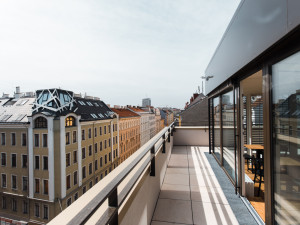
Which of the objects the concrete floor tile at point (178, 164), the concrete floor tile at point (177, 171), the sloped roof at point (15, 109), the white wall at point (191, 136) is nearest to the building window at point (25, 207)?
the sloped roof at point (15, 109)

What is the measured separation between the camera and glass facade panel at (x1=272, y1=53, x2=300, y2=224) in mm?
1207

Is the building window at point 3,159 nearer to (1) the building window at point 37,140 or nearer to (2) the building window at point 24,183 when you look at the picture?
(2) the building window at point 24,183

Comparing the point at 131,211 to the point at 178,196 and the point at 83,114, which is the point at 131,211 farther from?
the point at 83,114

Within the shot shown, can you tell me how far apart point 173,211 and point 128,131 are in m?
37.2

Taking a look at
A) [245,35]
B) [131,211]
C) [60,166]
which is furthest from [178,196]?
[60,166]

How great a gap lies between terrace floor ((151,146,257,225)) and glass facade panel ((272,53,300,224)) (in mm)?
744

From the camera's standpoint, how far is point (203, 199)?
2492mm

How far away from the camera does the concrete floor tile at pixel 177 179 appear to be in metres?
3.05

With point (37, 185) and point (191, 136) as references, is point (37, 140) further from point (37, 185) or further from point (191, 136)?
point (191, 136)

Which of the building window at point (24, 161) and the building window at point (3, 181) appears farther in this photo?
the building window at point (3, 181)

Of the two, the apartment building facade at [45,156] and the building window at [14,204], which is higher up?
the apartment building facade at [45,156]

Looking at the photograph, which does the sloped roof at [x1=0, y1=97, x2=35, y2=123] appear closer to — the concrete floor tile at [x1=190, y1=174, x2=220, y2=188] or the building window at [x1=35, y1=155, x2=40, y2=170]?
the building window at [x1=35, y1=155, x2=40, y2=170]

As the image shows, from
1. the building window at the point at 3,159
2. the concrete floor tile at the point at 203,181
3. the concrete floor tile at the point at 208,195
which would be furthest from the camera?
the building window at the point at 3,159

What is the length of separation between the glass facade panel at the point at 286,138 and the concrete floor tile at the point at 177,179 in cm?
167
